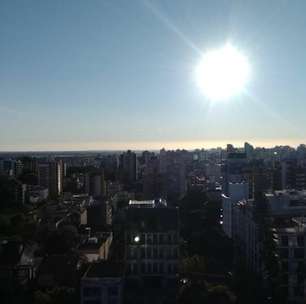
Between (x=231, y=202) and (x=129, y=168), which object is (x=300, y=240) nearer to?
(x=231, y=202)

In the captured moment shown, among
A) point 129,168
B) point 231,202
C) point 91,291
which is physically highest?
point 129,168

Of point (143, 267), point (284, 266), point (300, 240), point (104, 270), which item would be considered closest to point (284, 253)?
point (284, 266)

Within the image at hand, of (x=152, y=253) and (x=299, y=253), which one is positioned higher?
(x=299, y=253)

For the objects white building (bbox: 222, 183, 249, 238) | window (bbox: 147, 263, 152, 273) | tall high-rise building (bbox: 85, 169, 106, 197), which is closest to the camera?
window (bbox: 147, 263, 152, 273)

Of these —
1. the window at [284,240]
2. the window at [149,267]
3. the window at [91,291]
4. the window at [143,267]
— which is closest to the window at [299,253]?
the window at [284,240]


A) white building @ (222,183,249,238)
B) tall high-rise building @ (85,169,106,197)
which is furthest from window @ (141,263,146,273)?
tall high-rise building @ (85,169,106,197)

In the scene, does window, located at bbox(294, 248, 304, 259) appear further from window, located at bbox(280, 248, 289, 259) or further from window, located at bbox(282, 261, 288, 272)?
window, located at bbox(282, 261, 288, 272)

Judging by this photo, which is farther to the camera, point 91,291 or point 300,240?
point 300,240

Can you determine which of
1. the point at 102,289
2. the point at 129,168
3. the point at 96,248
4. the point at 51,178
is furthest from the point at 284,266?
the point at 129,168

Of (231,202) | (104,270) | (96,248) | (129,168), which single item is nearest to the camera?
(104,270)

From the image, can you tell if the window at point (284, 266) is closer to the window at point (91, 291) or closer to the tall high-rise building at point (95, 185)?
the window at point (91, 291)

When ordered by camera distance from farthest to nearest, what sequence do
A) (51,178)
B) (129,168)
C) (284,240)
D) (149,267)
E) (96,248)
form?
(129,168), (51,178), (96,248), (149,267), (284,240)

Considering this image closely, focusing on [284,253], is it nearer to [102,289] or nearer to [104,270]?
[104,270]
